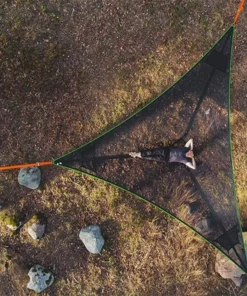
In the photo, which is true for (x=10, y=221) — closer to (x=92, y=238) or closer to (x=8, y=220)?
(x=8, y=220)

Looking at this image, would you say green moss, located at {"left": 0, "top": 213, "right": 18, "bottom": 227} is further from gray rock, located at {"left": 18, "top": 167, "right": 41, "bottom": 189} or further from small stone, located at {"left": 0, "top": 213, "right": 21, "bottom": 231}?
gray rock, located at {"left": 18, "top": 167, "right": 41, "bottom": 189}

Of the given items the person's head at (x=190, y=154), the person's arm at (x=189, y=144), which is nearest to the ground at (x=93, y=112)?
the person's arm at (x=189, y=144)

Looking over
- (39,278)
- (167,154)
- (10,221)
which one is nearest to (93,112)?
(167,154)

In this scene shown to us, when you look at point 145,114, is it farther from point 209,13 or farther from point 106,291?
point 106,291

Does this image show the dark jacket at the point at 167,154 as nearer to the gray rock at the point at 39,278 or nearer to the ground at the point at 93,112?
the ground at the point at 93,112


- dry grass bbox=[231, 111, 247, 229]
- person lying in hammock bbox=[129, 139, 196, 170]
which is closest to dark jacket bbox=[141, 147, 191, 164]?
person lying in hammock bbox=[129, 139, 196, 170]
